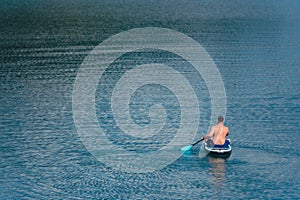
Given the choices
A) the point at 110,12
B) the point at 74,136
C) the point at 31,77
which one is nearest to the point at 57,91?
the point at 31,77

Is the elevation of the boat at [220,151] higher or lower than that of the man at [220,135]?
lower

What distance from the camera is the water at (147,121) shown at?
149 ft

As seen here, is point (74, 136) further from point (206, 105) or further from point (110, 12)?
point (110, 12)

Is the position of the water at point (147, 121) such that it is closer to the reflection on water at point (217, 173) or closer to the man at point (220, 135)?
the reflection on water at point (217, 173)

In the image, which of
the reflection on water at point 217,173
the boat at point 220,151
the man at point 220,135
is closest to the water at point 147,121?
the reflection on water at point 217,173

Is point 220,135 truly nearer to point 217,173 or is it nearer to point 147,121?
point 217,173

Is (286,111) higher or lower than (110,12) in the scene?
lower

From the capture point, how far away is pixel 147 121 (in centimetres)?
6203

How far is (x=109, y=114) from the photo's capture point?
213 ft

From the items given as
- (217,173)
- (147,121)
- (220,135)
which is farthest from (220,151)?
(147,121)

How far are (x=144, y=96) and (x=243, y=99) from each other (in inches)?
458

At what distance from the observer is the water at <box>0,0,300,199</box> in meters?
45.3

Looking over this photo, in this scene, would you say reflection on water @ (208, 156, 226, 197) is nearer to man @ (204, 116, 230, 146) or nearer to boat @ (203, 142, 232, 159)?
boat @ (203, 142, 232, 159)

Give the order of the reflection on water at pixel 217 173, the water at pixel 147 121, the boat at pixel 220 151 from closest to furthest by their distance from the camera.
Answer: the reflection on water at pixel 217 173, the water at pixel 147 121, the boat at pixel 220 151
